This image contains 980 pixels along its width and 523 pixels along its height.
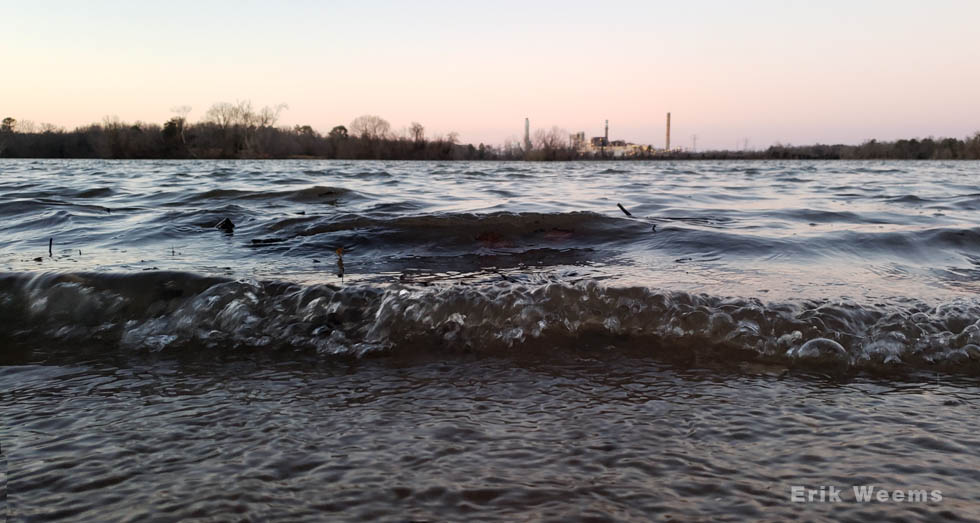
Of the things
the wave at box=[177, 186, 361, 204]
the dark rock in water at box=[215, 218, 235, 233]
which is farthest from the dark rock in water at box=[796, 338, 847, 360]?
the wave at box=[177, 186, 361, 204]

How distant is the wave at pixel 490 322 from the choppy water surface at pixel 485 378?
0.04 ft

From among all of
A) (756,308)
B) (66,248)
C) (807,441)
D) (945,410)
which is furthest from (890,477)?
(66,248)

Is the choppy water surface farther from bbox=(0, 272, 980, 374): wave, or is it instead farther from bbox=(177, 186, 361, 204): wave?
bbox=(177, 186, 361, 204): wave

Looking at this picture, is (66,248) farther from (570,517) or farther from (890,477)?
(890,477)

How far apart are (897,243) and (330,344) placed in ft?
15.3

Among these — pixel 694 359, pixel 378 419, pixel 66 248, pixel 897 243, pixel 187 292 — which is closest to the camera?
pixel 378 419

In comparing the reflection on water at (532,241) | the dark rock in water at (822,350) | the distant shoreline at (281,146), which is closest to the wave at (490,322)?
the dark rock in water at (822,350)

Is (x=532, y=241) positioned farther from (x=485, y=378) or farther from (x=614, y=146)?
(x=614, y=146)

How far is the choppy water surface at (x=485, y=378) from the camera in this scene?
1.40 meters

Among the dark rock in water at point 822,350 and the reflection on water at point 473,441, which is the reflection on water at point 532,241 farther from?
the reflection on water at point 473,441

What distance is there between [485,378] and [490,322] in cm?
54

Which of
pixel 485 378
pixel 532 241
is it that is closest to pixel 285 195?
pixel 532 241

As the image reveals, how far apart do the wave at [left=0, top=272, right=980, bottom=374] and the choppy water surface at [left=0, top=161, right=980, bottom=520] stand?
1 centimetres

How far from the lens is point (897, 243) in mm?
4926
